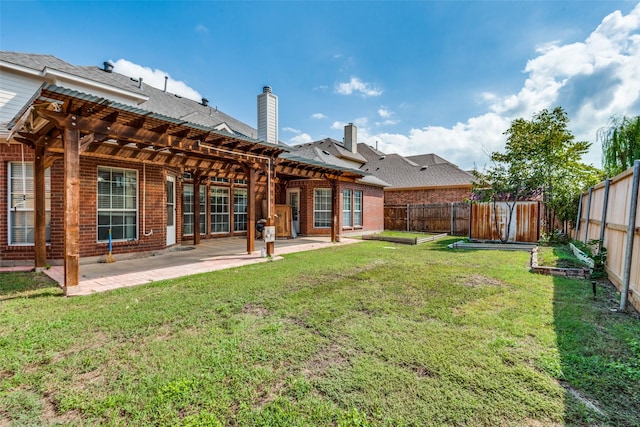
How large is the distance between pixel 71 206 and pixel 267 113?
28.3 ft

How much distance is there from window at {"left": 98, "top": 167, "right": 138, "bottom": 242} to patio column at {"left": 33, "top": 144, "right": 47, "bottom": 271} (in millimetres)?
1255

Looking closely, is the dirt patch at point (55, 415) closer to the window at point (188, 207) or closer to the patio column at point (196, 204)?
the patio column at point (196, 204)

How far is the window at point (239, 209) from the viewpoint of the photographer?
13.2m

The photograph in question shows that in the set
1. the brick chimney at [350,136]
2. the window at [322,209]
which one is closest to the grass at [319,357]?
the window at [322,209]

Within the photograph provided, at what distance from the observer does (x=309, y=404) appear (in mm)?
2100

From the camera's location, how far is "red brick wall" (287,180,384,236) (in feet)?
47.7

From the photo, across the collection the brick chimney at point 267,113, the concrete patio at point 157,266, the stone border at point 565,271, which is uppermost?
the brick chimney at point 267,113

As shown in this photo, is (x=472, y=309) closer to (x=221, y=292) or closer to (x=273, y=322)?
(x=273, y=322)

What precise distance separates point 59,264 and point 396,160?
2238cm

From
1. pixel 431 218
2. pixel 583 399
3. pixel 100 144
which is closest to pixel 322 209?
pixel 431 218

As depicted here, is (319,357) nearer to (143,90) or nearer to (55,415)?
(55,415)

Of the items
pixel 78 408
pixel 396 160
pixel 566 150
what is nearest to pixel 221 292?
pixel 78 408

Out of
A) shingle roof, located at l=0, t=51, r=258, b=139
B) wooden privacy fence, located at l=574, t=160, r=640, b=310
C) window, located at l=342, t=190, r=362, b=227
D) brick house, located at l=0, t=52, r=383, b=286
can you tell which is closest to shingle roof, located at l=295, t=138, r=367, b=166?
window, located at l=342, t=190, r=362, b=227

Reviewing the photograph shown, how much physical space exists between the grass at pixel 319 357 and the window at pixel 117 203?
9.74 ft
